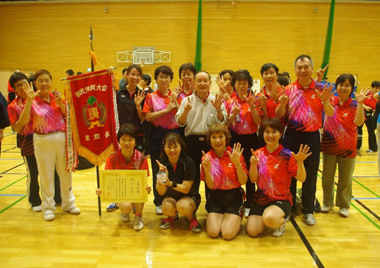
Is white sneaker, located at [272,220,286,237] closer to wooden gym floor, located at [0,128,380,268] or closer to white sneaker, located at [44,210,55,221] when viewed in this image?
wooden gym floor, located at [0,128,380,268]

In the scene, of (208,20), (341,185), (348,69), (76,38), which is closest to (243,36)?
(208,20)

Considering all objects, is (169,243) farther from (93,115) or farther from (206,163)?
(93,115)

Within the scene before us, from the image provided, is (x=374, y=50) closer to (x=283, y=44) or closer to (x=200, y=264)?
(x=283, y=44)

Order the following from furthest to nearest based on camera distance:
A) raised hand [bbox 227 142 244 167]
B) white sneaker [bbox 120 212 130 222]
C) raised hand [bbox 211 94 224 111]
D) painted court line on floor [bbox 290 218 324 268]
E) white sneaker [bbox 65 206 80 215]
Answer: white sneaker [bbox 65 206 80 215]
white sneaker [bbox 120 212 130 222]
raised hand [bbox 211 94 224 111]
raised hand [bbox 227 142 244 167]
painted court line on floor [bbox 290 218 324 268]

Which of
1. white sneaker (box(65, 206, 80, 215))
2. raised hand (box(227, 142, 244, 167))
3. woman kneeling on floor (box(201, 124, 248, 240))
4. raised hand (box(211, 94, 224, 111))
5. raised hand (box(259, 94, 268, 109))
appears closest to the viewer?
raised hand (box(227, 142, 244, 167))

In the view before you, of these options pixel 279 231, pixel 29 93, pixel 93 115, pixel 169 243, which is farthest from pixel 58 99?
pixel 279 231

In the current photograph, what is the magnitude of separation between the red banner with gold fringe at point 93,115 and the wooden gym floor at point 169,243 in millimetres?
811

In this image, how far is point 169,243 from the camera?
268 cm

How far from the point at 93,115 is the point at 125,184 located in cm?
87

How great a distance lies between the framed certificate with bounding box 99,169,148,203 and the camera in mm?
2750

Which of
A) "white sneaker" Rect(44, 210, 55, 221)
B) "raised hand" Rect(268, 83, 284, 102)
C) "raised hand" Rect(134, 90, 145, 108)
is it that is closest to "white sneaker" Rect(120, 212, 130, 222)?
"white sneaker" Rect(44, 210, 55, 221)

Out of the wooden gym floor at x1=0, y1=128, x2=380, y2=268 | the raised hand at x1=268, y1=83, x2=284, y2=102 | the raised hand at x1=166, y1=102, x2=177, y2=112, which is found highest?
the raised hand at x1=268, y1=83, x2=284, y2=102

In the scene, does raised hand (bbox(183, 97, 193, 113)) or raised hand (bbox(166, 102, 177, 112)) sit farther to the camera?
raised hand (bbox(166, 102, 177, 112))

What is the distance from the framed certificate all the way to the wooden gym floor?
0.42 m
